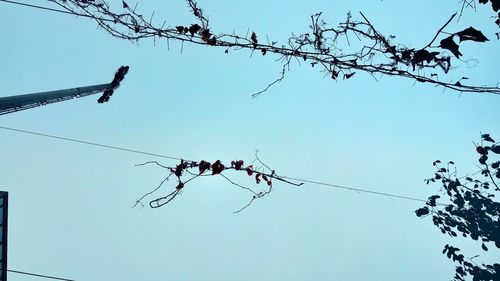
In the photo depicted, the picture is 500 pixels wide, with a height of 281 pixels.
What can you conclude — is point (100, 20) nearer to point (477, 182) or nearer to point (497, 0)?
point (497, 0)

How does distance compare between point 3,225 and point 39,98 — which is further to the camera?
point 3,225

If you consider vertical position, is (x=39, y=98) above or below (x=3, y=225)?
below

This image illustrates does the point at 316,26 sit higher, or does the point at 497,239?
the point at 497,239

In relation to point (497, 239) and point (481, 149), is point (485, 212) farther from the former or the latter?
point (481, 149)

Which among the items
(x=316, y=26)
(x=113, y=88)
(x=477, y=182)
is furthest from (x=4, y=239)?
(x=477, y=182)

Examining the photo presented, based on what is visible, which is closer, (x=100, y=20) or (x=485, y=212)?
(x=100, y=20)

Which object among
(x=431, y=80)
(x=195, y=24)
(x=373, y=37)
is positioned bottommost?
(x=431, y=80)

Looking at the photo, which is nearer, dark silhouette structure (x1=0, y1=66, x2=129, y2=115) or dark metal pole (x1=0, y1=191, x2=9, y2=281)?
dark silhouette structure (x1=0, y1=66, x2=129, y2=115)

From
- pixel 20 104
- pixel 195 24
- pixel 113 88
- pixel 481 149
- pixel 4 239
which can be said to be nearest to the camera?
pixel 195 24

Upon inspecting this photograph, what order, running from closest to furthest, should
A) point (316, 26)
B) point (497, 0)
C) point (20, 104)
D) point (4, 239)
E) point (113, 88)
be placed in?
point (497, 0), point (316, 26), point (20, 104), point (113, 88), point (4, 239)

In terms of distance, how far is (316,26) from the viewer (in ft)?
11.1

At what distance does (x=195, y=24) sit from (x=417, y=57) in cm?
263

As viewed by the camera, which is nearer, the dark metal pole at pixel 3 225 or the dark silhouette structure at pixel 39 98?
the dark silhouette structure at pixel 39 98

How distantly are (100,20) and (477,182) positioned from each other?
1228cm
